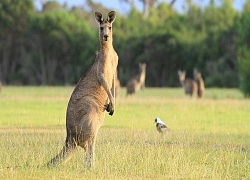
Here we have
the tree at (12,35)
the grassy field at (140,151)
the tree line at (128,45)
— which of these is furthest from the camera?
the tree at (12,35)

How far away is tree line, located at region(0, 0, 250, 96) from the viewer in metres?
52.8

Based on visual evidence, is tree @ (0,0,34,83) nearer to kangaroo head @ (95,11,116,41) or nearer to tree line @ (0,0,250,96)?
tree line @ (0,0,250,96)

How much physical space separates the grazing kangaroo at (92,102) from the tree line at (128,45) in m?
40.2

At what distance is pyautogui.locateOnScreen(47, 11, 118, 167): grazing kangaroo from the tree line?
40203mm

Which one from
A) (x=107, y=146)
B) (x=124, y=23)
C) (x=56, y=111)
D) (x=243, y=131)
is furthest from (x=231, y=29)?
(x=107, y=146)

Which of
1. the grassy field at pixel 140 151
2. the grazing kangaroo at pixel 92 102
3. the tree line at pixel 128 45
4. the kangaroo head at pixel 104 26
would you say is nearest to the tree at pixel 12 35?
the tree line at pixel 128 45

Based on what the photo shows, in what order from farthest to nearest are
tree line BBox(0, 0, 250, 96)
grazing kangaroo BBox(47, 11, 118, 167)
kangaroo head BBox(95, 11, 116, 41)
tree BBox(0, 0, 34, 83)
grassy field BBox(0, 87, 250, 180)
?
tree BBox(0, 0, 34, 83)
tree line BBox(0, 0, 250, 96)
kangaroo head BBox(95, 11, 116, 41)
grazing kangaroo BBox(47, 11, 118, 167)
grassy field BBox(0, 87, 250, 180)

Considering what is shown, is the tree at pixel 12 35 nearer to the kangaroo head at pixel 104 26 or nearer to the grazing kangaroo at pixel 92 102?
the grazing kangaroo at pixel 92 102

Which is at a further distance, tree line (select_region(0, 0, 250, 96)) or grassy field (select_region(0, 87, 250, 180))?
tree line (select_region(0, 0, 250, 96))

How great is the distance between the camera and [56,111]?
834 inches

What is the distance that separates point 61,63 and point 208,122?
4164cm

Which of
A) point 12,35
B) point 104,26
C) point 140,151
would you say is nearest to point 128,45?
point 12,35

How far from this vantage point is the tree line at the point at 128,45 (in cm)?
5281

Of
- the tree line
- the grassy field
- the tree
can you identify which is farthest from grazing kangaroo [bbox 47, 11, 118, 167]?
the tree
